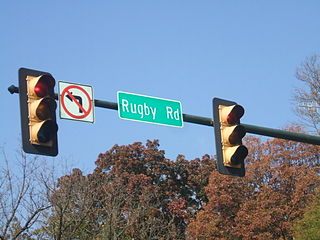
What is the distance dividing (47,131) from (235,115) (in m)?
3.05

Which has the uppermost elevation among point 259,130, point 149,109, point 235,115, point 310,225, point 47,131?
point 310,225

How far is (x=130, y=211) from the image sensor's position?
104ft

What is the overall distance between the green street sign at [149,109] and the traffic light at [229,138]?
0.60 metres

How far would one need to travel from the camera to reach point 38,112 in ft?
30.1

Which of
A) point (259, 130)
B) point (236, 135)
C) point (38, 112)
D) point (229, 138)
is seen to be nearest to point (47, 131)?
point (38, 112)

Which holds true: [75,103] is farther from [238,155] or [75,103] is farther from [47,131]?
[238,155]

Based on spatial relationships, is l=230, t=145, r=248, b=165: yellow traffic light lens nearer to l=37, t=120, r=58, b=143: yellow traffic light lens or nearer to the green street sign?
the green street sign

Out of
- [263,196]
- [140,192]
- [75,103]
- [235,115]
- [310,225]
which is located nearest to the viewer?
[75,103]

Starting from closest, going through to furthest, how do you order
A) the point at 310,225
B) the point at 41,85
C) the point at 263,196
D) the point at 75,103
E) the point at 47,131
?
1. the point at 47,131
2. the point at 41,85
3. the point at 75,103
4. the point at 310,225
5. the point at 263,196

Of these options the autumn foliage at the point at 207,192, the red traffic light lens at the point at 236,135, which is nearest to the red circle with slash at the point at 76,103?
the red traffic light lens at the point at 236,135

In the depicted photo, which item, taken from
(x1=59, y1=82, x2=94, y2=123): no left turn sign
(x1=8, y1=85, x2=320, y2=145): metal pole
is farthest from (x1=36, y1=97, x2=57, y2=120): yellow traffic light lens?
(x1=8, y1=85, x2=320, y2=145): metal pole

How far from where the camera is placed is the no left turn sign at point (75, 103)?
9656 mm

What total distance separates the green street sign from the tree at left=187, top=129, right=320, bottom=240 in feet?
90.9

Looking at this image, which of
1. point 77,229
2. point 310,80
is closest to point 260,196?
point 310,80
